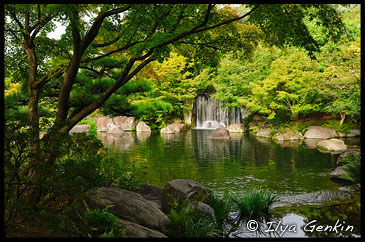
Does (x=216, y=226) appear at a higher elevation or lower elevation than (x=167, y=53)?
lower

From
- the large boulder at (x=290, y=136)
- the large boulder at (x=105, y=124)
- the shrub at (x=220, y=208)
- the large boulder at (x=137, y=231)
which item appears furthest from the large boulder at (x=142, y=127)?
the large boulder at (x=137, y=231)

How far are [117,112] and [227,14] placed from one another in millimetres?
4048

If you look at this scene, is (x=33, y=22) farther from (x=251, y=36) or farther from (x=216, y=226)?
(x=216, y=226)

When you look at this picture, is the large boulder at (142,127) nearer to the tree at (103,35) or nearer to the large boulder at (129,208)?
the tree at (103,35)

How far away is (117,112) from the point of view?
9148 mm

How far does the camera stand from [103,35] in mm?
8672

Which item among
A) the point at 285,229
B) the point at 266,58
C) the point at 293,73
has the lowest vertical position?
the point at 285,229

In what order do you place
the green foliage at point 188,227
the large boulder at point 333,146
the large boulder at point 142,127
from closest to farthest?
the green foliage at point 188,227 < the large boulder at point 333,146 < the large boulder at point 142,127

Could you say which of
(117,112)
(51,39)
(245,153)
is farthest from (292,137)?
(51,39)

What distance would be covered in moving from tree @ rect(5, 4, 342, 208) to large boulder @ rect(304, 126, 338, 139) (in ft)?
64.0

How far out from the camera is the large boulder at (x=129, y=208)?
19.2ft

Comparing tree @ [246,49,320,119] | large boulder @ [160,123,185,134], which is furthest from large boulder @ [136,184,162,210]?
large boulder @ [160,123,185,134]

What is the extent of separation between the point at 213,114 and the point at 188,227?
105 ft

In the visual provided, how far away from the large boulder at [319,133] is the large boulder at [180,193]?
20178mm
